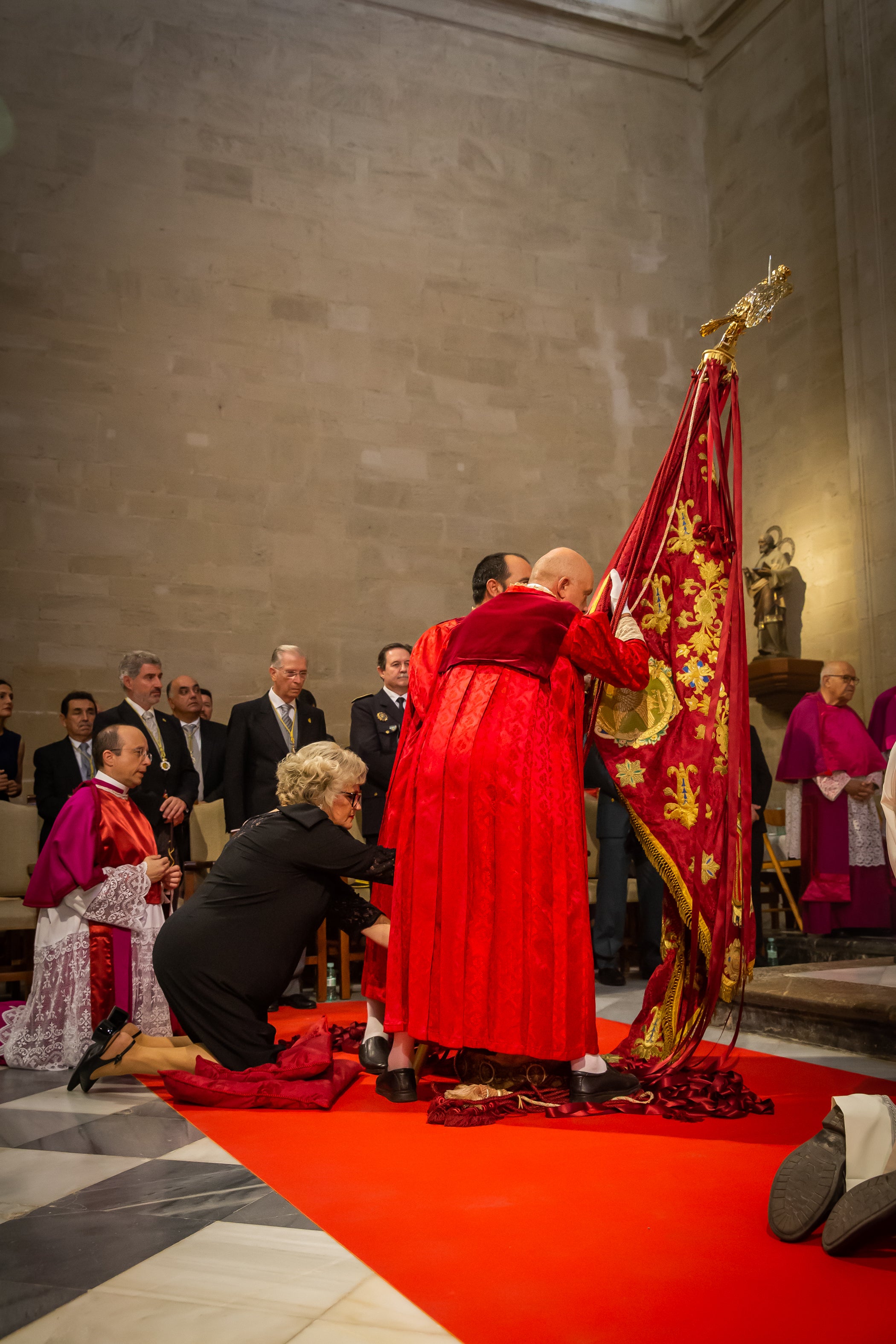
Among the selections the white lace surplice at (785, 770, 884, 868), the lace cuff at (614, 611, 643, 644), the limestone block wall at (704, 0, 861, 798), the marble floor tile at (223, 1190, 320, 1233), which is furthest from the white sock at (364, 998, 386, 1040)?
the limestone block wall at (704, 0, 861, 798)

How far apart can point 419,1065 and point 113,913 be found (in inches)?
52.3

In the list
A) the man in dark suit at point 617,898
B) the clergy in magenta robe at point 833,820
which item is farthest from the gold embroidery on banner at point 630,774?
the clergy in magenta robe at point 833,820

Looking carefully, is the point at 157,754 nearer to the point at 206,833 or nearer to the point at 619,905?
the point at 206,833

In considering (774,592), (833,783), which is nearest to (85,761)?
(833,783)

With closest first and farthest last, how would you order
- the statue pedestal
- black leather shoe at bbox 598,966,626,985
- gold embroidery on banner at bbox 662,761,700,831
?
gold embroidery on banner at bbox 662,761,700,831
black leather shoe at bbox 598,966,626,985
the statue pedestal

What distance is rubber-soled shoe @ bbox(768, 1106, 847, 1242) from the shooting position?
2.04 metres

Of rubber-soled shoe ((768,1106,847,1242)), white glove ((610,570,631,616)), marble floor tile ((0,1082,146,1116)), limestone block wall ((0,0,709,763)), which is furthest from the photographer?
limestone block wall ((0,0,709,763))

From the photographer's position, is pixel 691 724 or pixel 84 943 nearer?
pixel 691 724

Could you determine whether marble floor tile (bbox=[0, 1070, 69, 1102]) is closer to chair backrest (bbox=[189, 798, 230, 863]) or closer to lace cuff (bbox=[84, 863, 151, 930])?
lace cuff (bbox=[84, 863, 151, 930])

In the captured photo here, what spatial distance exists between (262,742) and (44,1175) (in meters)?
3.55

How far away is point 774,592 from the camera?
10188mm

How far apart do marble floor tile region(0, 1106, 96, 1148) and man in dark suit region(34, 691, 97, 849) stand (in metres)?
2.89

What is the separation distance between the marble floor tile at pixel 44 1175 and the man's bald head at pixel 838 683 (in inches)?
231

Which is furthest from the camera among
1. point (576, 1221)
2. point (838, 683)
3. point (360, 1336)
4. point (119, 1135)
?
point (838, 683)
